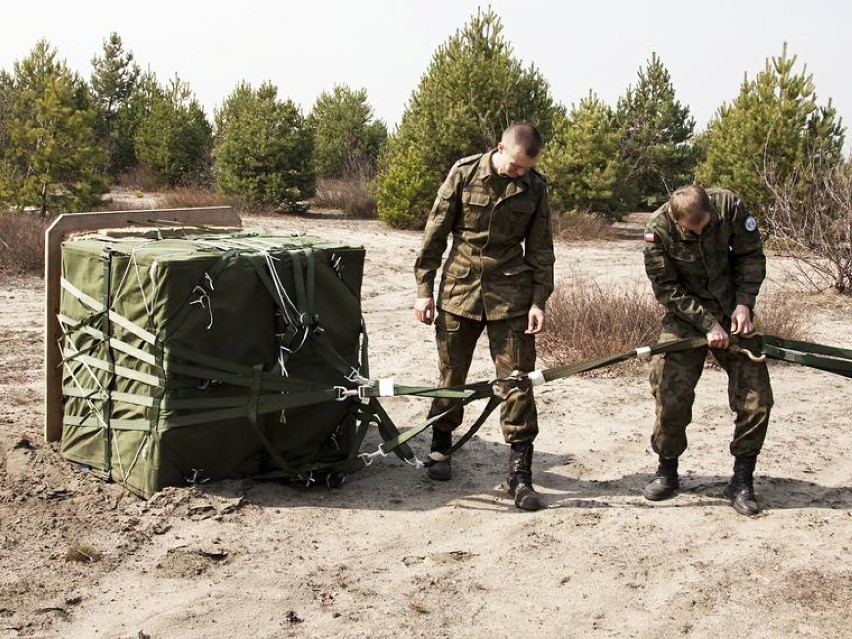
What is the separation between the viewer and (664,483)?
15.2 feet

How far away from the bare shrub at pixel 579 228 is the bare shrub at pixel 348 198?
4.70 meters

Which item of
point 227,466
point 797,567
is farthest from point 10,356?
point 797,567

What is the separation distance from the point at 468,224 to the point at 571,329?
10.9 feet

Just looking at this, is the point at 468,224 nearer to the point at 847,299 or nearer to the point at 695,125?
the point at 847,299

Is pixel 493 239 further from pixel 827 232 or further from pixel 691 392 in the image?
pixel 827 232

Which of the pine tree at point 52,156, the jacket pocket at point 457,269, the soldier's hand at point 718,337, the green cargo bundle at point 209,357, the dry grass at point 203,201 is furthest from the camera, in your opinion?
the dry grass at point 203,201

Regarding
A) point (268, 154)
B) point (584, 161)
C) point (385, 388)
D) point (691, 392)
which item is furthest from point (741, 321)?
point (268, 154)

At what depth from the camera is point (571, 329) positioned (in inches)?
304

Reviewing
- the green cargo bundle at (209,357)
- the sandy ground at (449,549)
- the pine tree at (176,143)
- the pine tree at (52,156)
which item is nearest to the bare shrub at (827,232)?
the sandy ground at (449,549)

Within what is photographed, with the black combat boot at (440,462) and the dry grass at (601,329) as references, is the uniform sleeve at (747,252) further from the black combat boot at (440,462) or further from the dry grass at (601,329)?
the dry grass at (601,329)

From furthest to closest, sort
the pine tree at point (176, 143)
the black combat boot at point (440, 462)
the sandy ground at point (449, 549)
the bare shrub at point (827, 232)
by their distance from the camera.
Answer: the pine tree at point (176, 143) → the bare shrub at point (827, 232) → the black combat boot at point (440, 462) → the sandy ground at point (449, 549)

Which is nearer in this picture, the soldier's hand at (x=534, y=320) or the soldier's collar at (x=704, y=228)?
the soldier's collar at (x=704, y=228)

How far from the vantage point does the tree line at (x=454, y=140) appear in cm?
1554

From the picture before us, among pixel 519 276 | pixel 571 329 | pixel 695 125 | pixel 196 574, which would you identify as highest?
pixel 695 125
